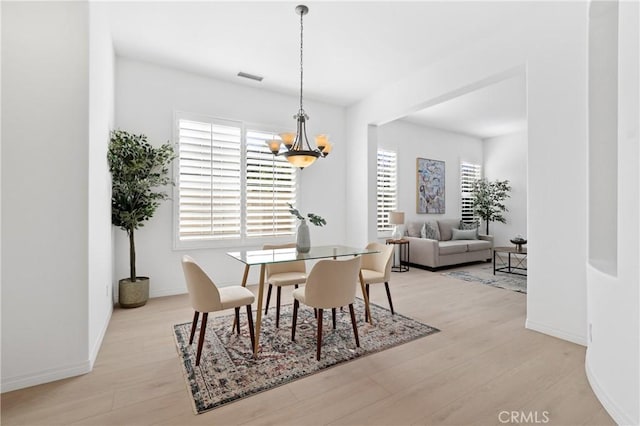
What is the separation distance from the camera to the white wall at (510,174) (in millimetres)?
7316

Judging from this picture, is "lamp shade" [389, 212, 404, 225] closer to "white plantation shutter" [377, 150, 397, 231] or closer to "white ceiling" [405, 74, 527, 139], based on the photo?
"white plantation shutter" [377, 150, 397, 231]

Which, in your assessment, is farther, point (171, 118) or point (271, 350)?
point (171, 118)

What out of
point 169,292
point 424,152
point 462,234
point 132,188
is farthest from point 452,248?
point 132,188

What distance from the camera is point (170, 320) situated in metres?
3.25

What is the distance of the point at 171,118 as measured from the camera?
413cm

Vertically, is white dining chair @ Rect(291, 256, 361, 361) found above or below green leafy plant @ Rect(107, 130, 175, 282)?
below

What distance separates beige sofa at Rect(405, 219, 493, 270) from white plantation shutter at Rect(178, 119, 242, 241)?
355 cm

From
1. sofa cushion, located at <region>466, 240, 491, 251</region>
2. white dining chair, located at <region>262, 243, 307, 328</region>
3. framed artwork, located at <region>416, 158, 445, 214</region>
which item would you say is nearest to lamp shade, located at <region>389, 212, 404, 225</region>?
framed artwork, located at <region>416, 158, 445, 214</region>

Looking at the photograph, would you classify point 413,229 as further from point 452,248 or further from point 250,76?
point 250,76
